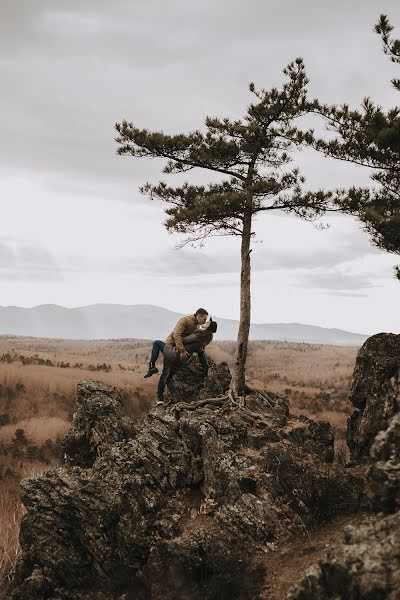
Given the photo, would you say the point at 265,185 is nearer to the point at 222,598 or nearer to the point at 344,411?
the point at 222,598

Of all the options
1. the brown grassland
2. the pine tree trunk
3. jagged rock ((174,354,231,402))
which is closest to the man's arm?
the pine tree trunk

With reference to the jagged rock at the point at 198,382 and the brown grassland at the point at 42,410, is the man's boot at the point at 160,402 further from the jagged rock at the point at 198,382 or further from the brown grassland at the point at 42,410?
the brown grassland at the point at 42,410

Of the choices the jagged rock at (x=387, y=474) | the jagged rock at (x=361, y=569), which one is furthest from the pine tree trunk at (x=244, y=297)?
the jagged rock at (x=361, y=569)

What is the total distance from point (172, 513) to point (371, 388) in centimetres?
639

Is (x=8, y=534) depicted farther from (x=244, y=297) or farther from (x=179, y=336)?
(x=244, y=297)

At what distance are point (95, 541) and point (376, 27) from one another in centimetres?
1417

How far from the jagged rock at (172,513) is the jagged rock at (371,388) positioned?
9.09 ft

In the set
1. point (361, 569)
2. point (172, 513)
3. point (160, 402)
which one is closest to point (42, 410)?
point (160, 402)

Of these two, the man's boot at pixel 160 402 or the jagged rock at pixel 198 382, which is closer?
the man's boot at pixel 160 402

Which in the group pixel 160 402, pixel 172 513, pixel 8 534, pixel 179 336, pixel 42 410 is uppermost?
pixel 179 336

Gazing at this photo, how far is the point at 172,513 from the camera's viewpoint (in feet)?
29.6

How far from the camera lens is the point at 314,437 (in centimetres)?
1221

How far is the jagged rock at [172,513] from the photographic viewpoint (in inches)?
308

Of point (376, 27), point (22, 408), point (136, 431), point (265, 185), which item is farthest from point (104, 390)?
point (22, 408)
